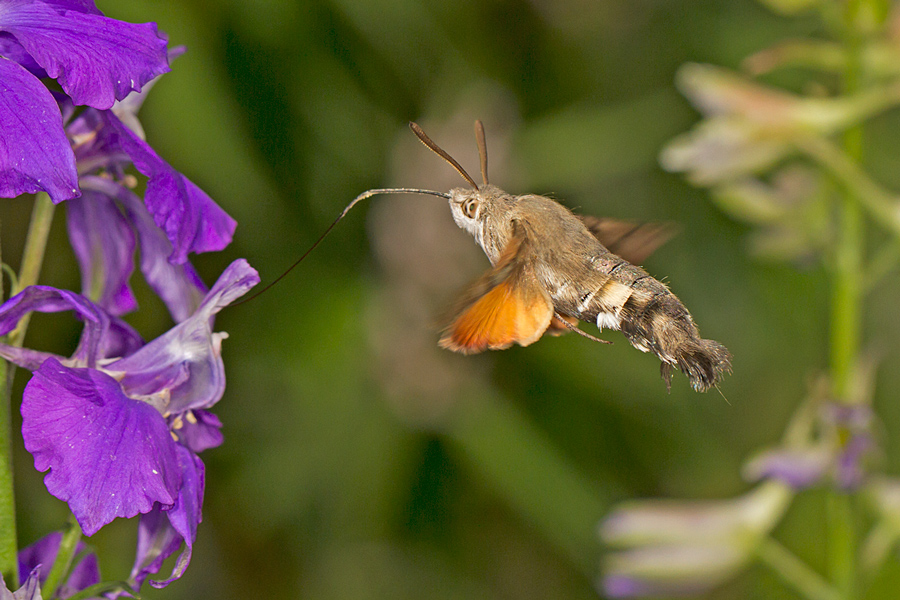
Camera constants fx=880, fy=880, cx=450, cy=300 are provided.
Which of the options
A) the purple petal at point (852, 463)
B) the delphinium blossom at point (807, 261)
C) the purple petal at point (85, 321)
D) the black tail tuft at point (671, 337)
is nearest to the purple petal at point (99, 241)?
the purple petal at point (85, 321)

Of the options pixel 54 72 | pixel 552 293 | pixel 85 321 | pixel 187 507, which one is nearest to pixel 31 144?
pixel 54 72

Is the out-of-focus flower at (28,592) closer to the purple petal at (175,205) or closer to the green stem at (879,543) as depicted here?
the purple petal at (175,205)

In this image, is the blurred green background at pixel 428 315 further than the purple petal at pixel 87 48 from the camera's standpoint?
Yes

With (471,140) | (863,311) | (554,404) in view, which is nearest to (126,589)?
(471,140)

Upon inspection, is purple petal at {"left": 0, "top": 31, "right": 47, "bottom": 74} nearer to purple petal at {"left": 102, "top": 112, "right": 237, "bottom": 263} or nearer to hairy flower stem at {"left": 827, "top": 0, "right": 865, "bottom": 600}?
purple petal at {"left": 102, "top": 112, "right": 237, "bottom": 263}

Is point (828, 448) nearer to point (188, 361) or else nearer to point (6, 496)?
point (188, 361)

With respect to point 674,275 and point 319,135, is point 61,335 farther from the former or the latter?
point 674,275
